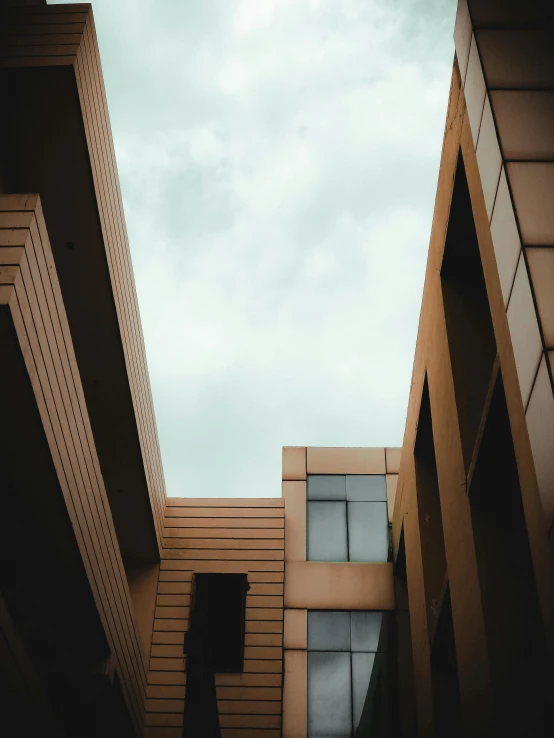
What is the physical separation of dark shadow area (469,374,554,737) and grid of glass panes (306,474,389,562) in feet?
29.6

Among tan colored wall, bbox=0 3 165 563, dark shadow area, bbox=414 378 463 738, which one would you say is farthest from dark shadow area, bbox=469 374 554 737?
tan colored wall, bbox=0 3 165 563

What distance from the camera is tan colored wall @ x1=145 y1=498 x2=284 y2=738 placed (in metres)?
15.2

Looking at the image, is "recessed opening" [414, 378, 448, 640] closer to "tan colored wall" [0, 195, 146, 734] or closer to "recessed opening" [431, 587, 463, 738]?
"recessed opening" [431, 587, 463, 738]

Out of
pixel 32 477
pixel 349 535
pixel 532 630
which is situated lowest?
pixel 532 630

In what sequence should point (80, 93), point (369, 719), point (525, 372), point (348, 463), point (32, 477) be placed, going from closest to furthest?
point (525, 372)
point (32, 477)
point (80, 93)
point (369, 719)
point (348, 463)

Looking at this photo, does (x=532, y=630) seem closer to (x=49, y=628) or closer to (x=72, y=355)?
(x=72, y=355)

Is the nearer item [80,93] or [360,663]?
[80,93]

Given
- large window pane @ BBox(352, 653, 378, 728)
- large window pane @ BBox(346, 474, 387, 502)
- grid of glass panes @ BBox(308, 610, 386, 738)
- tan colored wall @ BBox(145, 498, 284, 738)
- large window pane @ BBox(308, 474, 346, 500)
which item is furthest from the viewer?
large window pane @ BBox(308, 474, 346, 500)

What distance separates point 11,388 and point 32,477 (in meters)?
1.64

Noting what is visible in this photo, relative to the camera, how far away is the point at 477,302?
1134 cm

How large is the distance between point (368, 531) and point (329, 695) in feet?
14.0

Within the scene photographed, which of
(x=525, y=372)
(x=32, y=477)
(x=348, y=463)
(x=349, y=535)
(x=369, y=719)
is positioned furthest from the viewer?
(x=348, y=463)

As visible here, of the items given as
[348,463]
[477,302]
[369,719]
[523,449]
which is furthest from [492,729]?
[348,463]

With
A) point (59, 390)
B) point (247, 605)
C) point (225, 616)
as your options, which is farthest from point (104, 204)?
point (225, 616)
